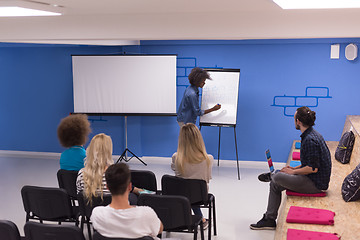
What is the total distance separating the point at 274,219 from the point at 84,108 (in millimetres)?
4202

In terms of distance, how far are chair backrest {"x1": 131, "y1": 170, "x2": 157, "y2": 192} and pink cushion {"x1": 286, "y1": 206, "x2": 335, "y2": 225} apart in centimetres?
131

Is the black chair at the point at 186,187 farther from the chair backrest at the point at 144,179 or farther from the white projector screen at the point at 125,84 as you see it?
the white projector screen at the point at 125,84

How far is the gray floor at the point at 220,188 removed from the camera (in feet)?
15.7

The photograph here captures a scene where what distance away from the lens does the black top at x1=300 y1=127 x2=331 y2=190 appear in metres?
4.10

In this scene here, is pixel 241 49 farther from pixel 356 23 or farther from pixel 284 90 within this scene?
pixel 356 23

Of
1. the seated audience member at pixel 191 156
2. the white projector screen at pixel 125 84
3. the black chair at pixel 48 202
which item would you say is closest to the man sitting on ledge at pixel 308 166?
the seated audience member at pixel 191 156

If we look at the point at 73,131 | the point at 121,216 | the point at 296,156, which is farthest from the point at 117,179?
the point at 296,156

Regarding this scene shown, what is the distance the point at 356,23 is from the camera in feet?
13.1

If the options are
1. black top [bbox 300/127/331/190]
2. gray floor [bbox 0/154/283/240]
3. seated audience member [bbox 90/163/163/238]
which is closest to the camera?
seated audience member [bbox 90/163/163/238]

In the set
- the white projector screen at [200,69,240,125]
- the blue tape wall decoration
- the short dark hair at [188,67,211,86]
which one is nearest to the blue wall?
the blue tape wall decoration

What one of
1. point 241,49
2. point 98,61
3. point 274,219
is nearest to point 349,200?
point 274,219

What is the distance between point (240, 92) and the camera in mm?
7164

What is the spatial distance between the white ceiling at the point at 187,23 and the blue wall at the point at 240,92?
9.19ft

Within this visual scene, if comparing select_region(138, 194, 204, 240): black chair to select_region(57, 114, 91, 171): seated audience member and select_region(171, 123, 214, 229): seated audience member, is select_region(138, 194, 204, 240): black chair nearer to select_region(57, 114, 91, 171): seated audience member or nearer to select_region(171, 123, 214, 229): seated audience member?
select_region(171, 123, 214, 229): seated audience member
